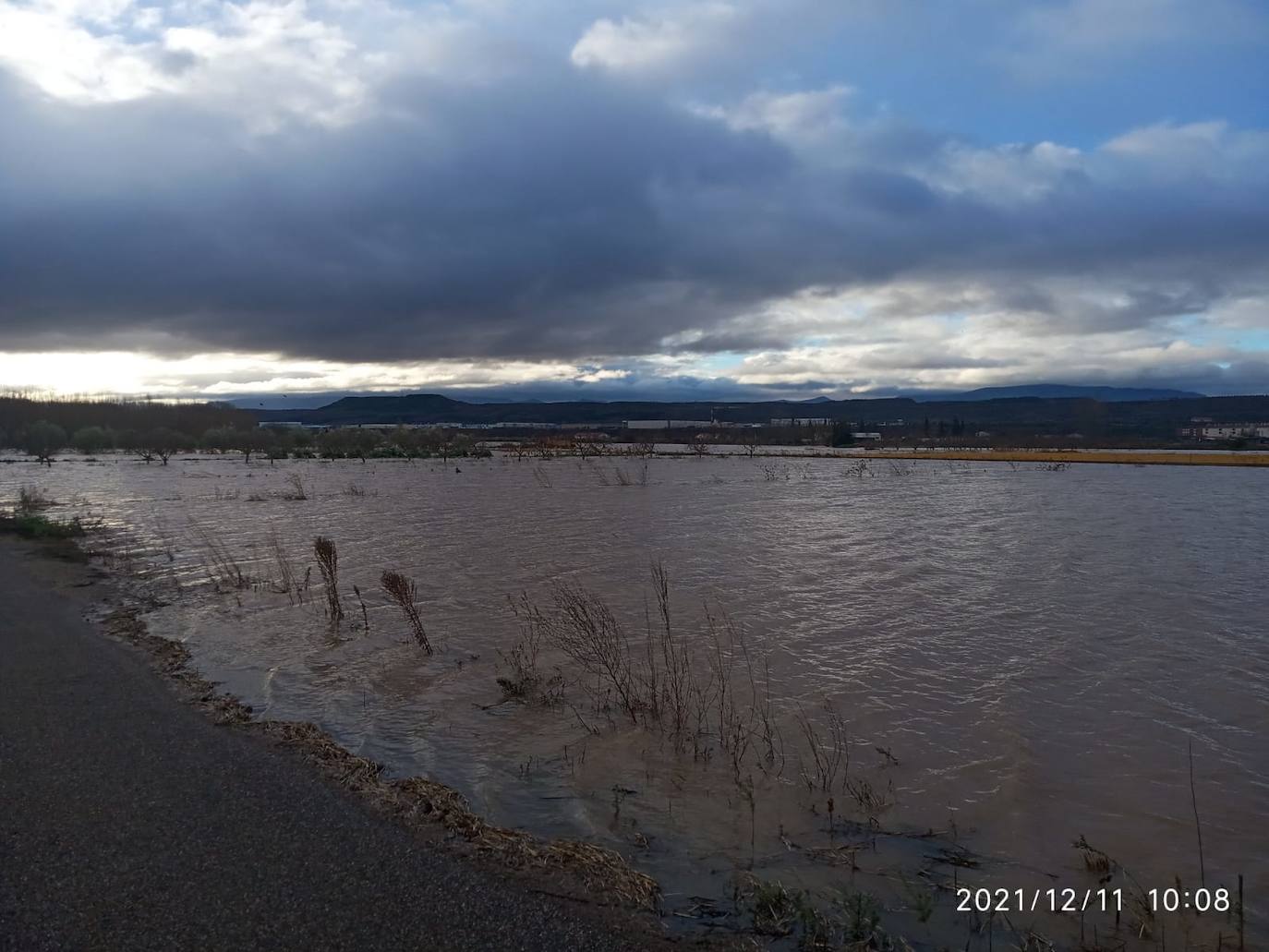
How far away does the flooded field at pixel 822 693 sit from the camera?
4.99 m

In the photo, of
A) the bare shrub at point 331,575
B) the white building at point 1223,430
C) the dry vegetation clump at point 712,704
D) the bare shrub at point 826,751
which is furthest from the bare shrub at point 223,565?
the white building at point 1223,430

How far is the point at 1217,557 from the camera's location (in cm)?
1695

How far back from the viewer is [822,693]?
26.7 feet

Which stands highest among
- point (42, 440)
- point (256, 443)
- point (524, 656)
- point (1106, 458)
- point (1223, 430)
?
point (42, 440)

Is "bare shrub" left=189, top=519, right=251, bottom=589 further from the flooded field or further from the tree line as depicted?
the tree line

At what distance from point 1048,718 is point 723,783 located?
11.7 feet

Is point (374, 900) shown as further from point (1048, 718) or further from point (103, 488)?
point (103, 488)

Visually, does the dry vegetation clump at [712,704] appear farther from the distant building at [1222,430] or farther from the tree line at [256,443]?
the distant building at [1222,430]

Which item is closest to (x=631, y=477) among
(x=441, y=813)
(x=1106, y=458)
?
(x=1106, y=458)

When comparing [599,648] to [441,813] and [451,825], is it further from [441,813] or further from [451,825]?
[451,825]

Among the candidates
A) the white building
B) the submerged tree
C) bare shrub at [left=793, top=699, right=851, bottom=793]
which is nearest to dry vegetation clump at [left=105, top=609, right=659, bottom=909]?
bare shrub at [left=793, top=699, right=851, bottom=793]

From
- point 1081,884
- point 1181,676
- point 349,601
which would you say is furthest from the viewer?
point 349,601

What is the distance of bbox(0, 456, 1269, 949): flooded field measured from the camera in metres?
4.99

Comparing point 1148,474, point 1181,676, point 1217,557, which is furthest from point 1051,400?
point 1181,676
